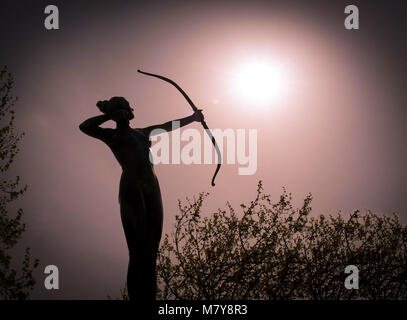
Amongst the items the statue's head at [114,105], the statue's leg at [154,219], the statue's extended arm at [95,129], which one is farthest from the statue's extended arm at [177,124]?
the statue's leg at [154,219]

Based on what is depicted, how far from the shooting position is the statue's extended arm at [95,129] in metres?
5.30

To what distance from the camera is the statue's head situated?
5465 mm

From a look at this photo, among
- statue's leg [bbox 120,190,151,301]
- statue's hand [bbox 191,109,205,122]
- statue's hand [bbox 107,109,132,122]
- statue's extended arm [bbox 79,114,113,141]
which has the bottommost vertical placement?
statue's leg [bbox 120,190,151,301]

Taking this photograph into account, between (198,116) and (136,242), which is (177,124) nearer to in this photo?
(198,116)

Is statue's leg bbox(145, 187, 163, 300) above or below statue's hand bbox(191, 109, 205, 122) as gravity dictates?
below

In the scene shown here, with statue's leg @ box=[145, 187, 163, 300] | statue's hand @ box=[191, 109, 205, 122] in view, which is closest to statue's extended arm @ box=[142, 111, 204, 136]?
statue's hand @ box=[191, 109, 205, 122]

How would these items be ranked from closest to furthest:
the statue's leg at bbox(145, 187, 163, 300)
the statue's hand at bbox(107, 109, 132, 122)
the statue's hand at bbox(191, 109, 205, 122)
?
the statue's leg at bbox(145, 187, 163, 300) < the statue's hand at bbox(107, 109, 132, 122) < the statue's hand at bbox(191, 109, 205, 122)

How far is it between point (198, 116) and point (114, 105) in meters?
1.38

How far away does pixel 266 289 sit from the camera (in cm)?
1504

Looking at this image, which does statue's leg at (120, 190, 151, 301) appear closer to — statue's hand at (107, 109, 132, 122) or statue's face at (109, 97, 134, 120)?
statue's hand at (107, 109, 132, 122)

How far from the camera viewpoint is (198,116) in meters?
6.18

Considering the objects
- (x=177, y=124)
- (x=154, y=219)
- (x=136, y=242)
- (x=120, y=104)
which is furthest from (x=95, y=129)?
(x=136, y=242)

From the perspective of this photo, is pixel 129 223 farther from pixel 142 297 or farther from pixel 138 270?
pixel 142 297
